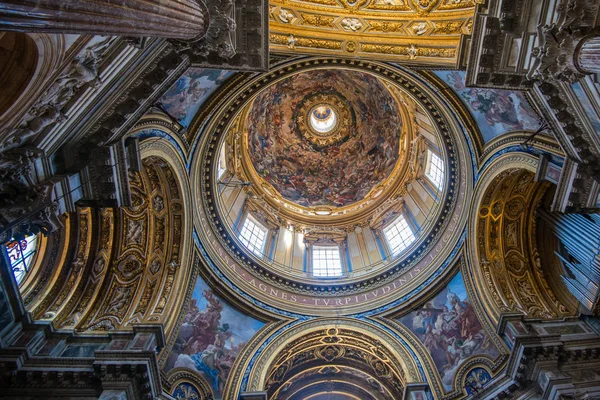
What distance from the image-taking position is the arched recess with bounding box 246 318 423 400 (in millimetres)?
15805

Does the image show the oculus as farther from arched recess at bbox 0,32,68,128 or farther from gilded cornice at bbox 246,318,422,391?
arched recess at bbox 0,32,68,128

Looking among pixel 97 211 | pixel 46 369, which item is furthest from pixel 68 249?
pixel 46 369

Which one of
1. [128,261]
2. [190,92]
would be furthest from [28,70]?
[128,261]

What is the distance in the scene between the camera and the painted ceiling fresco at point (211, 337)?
14.1 m

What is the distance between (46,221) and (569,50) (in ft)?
33.2

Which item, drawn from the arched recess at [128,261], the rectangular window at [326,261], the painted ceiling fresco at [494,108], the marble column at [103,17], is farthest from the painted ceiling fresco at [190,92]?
the rectangular window at [326,261]

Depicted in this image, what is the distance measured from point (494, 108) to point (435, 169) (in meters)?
7.81

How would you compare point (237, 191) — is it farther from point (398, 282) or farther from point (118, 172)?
point (118, 172)

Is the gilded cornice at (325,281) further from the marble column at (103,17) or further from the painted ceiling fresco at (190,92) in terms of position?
the marble column at (103,17)

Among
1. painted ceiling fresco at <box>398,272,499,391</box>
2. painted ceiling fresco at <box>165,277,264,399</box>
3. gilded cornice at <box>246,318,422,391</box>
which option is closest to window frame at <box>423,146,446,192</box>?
painted ceiling fresco at <box>398,272,499,391</box>

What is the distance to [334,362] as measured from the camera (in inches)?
712

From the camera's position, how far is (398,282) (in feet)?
61.1

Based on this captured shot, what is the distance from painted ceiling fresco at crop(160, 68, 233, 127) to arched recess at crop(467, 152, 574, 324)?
1091 centimetres

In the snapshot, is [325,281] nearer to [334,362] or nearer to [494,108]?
[334,362]
